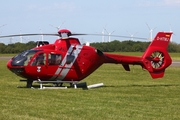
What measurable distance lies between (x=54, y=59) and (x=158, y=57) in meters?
5.54

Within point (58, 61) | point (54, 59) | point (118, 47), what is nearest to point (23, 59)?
point (54, 59)

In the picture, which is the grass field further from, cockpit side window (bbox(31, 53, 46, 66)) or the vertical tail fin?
the vertical tail fin

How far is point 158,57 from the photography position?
70.6ft

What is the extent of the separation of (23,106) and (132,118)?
3.56 metres

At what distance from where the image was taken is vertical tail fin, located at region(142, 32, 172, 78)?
21.3 metres

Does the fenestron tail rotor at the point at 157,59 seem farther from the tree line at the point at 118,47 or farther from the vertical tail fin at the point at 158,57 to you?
the tree line at the point at 118,47

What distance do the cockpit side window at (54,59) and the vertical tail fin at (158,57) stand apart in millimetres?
4604

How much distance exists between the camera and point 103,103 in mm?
13812

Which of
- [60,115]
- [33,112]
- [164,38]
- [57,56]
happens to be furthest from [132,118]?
[164,38]

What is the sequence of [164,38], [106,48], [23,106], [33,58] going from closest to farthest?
[23,106] → [33,58] → [164,38] → [106,48]

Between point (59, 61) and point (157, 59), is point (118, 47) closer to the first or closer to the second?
point (157, 59)

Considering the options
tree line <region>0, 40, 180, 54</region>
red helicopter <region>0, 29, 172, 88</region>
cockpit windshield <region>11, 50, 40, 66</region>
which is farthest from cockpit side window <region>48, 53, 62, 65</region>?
tree line <region>0, 40, 180, 54</region>

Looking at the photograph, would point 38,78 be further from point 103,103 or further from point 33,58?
point 103,103

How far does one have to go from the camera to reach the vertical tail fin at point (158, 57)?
2131 centimetres
